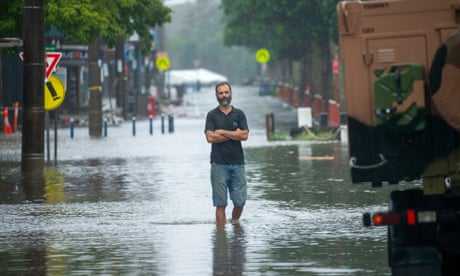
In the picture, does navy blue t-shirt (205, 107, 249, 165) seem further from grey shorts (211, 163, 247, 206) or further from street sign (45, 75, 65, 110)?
street sign (45, 75, 65, 110)

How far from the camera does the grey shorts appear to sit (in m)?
17.6

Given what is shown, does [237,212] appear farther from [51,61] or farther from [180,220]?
[51,61]

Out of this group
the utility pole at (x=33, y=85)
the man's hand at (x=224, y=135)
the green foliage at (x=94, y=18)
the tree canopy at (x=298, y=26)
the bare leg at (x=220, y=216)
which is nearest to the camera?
the man's hand at (x=224, y=135)

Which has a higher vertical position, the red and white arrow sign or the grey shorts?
the red and white arrow sign

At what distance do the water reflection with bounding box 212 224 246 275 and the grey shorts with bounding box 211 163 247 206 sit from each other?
347mm

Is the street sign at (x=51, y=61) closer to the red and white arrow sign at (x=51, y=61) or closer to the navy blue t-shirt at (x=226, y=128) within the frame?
the red and white arrow sign at (x=51, y=61)

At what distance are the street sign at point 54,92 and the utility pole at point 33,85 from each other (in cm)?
302

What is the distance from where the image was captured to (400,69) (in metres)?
10.6

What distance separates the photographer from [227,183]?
1784 centimetres

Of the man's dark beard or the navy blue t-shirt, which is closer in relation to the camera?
the man's dark beard

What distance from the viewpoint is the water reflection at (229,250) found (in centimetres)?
1361

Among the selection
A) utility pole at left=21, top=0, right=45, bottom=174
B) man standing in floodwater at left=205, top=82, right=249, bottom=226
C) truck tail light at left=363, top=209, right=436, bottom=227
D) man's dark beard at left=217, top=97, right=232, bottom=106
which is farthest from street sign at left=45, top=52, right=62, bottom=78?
truck tail light at left=363, top=209, right=436, bottom=227

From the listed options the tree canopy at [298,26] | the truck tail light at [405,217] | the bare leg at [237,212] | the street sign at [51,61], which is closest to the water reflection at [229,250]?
the bare leg at [237,212]

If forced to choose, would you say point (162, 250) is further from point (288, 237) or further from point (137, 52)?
point (137, 52)
